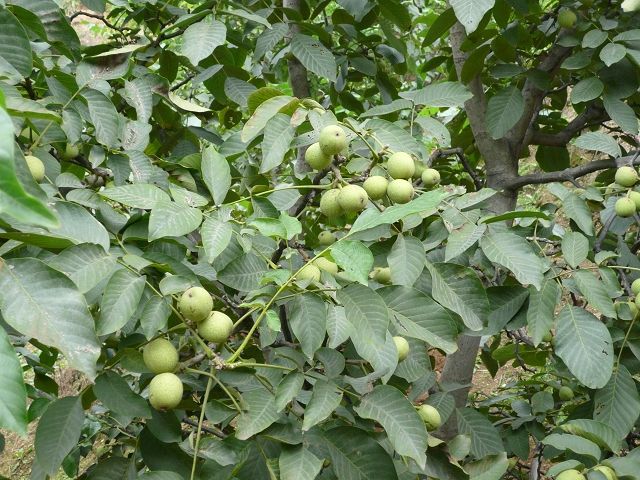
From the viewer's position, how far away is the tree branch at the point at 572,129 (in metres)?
2.08

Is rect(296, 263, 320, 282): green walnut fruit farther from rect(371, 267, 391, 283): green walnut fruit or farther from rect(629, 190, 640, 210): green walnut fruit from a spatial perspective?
rect(629, 190, 640, 210): green walnut fruit

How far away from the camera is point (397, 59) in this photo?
237 centimetres

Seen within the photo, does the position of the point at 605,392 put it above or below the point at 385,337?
below

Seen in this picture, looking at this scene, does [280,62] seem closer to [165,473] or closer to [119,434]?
[119,434]

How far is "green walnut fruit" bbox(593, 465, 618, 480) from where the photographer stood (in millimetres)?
1121

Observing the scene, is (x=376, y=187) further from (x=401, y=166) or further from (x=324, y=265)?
(x=324, y=265)

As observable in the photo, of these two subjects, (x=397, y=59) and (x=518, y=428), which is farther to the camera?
(x=397, y=59)

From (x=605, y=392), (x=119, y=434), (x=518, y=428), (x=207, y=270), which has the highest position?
(x=207, y=270)

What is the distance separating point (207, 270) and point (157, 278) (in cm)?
16

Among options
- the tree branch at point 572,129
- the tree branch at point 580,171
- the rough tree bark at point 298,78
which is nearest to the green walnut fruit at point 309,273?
the tree branch at point 580,171

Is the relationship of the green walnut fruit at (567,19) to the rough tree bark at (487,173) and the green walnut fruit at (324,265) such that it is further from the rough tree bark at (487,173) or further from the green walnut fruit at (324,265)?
the green walnut fruit at (324,265)

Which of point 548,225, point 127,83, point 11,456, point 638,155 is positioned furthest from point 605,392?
point 11,456

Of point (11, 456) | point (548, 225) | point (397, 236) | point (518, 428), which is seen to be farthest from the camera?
point (11, 456)

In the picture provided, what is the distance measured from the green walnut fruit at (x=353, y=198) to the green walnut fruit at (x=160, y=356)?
37 cm
